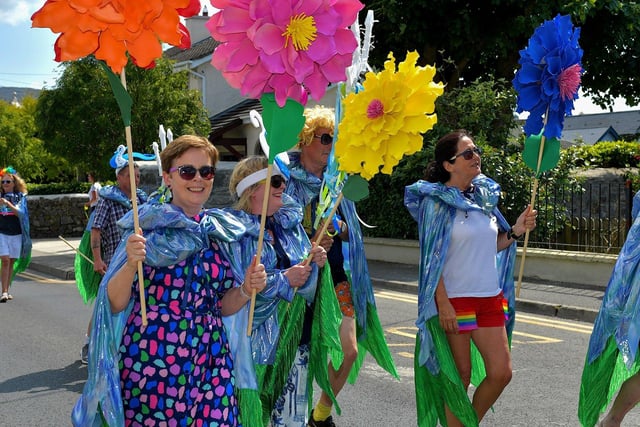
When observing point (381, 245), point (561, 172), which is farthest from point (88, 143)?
point (561, 172)

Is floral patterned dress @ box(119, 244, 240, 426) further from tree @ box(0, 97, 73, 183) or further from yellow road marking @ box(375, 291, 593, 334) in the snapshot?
tree @ box(0, 97, 73, 183)

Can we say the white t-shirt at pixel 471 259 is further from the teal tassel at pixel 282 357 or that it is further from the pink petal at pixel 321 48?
the pink petal at pixel 321 48

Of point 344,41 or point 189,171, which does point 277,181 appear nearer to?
point 189,171

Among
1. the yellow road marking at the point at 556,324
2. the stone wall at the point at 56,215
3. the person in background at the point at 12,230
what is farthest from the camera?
the stone wall at the point at 56,215

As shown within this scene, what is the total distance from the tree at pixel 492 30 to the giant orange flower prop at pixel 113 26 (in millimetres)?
12114

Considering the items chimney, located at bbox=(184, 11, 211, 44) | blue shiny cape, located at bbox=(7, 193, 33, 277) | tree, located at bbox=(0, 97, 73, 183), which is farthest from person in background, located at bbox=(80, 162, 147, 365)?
tree, located at bbox=(0, 97, 73, 183)

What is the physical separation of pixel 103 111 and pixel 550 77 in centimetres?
1775

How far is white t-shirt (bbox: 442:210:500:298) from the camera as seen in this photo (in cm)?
422

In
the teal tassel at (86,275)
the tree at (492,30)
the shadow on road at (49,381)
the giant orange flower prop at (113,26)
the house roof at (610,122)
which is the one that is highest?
the house roof at (610,122)

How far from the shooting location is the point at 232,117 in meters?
25.8

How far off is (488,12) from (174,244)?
49.4 ft

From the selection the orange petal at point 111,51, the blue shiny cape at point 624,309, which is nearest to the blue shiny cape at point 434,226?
the blue shiny cape at point 624,309

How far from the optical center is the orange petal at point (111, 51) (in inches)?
109

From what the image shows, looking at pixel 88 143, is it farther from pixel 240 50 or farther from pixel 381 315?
pixel 240 50
